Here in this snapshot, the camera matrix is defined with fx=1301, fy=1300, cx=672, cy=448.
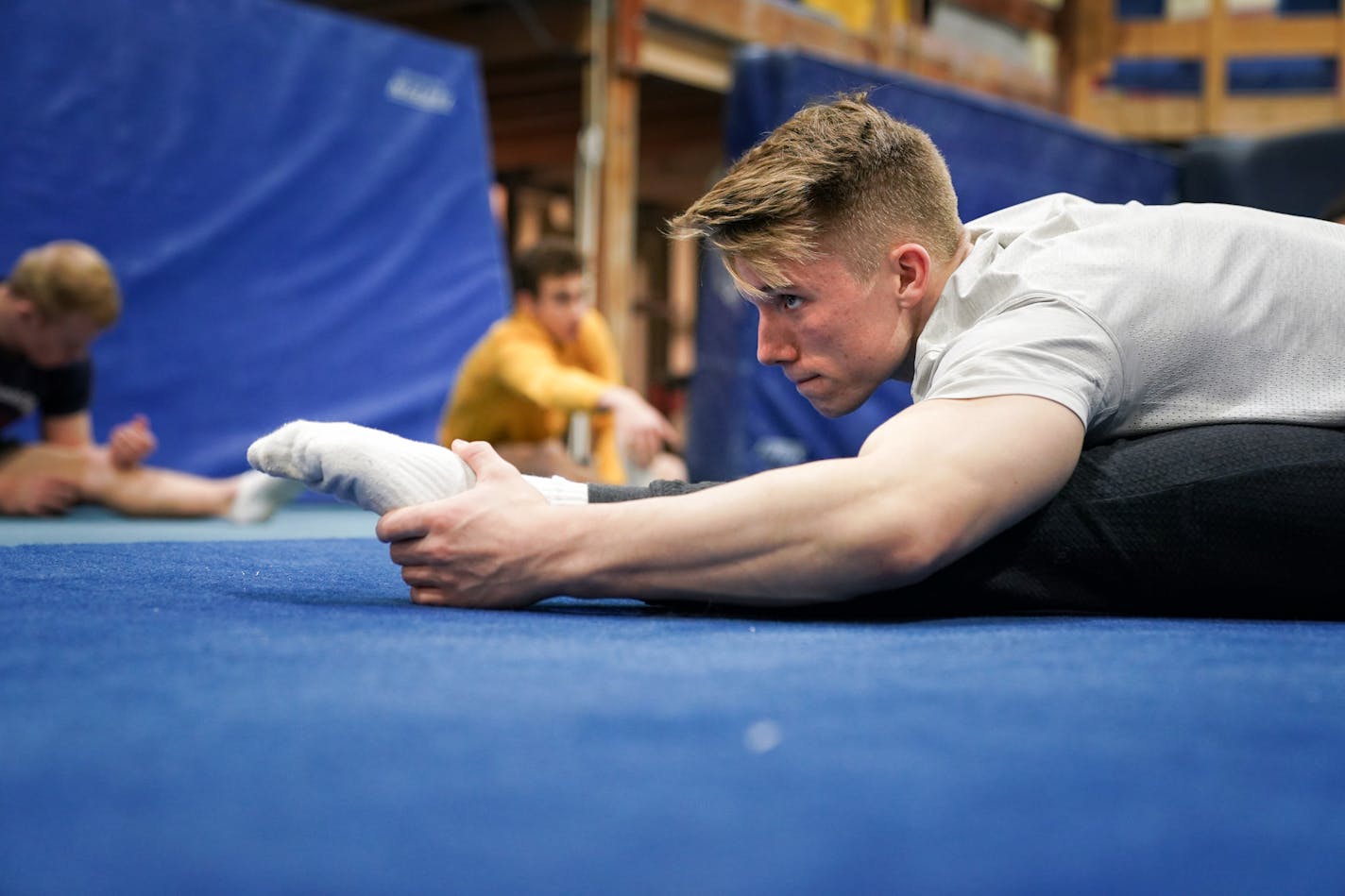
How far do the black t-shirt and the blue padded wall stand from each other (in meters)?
1.78

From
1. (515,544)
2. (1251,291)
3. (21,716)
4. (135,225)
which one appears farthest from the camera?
(135,225)

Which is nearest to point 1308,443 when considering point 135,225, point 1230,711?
point 1230,711

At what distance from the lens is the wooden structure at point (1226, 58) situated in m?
6.46


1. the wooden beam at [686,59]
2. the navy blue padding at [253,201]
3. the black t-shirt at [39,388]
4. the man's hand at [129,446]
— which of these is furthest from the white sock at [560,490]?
the wooden beam at [686,59]

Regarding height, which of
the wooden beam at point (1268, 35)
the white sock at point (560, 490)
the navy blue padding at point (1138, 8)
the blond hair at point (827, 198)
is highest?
the navy blue padding at point (1138, 8)

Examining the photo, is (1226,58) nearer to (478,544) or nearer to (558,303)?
(558,303)

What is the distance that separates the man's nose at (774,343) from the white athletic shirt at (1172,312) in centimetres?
14

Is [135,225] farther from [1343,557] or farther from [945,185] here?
[1343,557]

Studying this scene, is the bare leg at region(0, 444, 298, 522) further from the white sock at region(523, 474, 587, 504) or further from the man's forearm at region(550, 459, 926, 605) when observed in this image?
the man's forearm at region(550, 459, 926, 605)

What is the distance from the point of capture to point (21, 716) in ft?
2.32

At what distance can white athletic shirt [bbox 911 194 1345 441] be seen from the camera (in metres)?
1.21

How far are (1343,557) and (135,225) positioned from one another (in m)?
3.62

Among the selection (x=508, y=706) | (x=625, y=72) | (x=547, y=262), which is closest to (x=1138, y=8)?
(x=625, y=72)

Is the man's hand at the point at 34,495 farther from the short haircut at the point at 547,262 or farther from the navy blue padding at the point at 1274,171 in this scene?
the navy blue padding at the point at 1274,171
